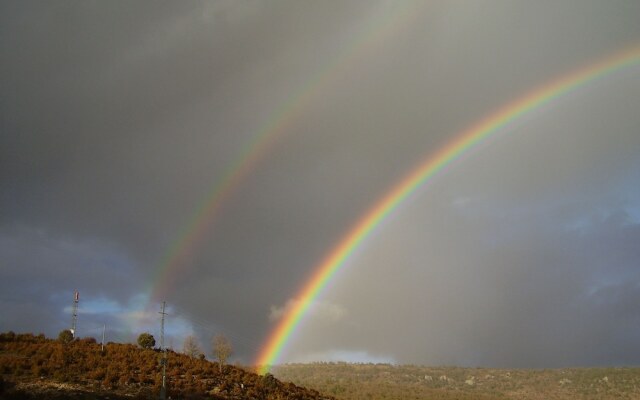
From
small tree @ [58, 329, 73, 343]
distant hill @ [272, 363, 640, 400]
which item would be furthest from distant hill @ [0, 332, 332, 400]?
distant hill @ [272, 363, 640, 400]

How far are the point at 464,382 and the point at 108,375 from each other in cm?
10982

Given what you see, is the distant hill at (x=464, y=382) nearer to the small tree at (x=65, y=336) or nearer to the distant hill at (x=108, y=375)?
the distant hill at (x=108, y=375)

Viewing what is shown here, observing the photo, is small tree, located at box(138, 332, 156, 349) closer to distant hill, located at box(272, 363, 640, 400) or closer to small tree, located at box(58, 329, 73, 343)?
small tree, located at box(58, 329, 73, 343)

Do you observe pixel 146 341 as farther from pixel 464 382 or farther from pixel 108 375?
pixel 464 382

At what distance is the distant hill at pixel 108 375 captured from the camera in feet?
126

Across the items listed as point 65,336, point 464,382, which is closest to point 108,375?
point 65,336

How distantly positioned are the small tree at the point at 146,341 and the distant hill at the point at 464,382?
127ft

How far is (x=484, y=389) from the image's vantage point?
121625 millimetres

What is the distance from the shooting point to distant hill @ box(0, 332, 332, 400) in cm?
3834

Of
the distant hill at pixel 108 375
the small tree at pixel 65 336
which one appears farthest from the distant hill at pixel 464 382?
the small tree at pixel 65 336

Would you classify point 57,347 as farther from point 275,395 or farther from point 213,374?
point 275,395

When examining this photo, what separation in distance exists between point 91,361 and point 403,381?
339 ft

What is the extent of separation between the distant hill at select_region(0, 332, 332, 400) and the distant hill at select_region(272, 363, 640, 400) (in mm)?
38101

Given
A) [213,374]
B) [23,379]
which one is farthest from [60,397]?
[213,374]
